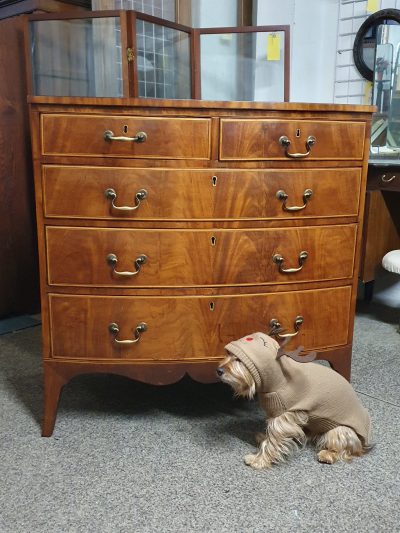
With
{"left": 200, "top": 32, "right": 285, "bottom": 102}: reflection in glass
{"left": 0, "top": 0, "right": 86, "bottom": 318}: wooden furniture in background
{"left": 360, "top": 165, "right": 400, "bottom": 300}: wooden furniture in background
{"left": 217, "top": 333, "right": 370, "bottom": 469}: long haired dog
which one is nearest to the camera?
{"left": 217, "top": 333, "right": 370, "bottom": 469}: long haired dog

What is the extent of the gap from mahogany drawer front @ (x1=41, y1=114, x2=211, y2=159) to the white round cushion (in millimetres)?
1389

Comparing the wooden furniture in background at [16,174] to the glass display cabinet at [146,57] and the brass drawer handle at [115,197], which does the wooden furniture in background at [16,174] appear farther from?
the brass drawer handle at [115,197]

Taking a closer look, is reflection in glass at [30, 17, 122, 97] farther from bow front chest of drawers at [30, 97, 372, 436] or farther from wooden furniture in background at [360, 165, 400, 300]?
wooden furniture in background at [360, 165, 400, 300]

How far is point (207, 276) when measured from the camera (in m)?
1.53

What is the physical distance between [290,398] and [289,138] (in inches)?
28.8

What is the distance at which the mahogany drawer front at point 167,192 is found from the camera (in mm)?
1454

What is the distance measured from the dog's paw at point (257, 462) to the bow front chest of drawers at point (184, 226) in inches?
10.1

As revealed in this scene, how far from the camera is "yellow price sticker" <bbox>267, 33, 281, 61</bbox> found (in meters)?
2.13

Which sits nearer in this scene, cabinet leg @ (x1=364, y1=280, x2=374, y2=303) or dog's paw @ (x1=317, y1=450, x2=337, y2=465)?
dog's paw @ (x1=317, y1=450, x2=337, y2=465)

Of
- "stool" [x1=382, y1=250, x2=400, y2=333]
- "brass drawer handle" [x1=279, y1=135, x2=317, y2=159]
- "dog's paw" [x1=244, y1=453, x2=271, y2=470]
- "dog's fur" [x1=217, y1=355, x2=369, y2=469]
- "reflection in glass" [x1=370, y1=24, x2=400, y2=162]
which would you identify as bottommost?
"dog's paw" [x1=244, y1=453, x2=271, y2=470]

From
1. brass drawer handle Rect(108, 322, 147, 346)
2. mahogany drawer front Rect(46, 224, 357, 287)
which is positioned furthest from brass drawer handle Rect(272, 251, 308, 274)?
brass drawer handle Rect(108, 322, 147, 346)

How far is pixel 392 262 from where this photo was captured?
246 cm

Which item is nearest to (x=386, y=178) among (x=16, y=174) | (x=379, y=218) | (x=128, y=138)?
(x=379, y=218)

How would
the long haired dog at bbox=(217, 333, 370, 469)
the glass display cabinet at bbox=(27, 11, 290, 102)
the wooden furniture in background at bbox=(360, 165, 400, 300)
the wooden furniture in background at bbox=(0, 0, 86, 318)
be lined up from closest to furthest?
the long haired dog at bbox=(217, 333, 370, 469) → the glass display cabinet at bbox=(27, 11, 290, 102) → the wooden furniture in background at bbox=(0, 0, 86, 318) → the wooden furniture in background at bbox=(360, 165, 400, 300)
